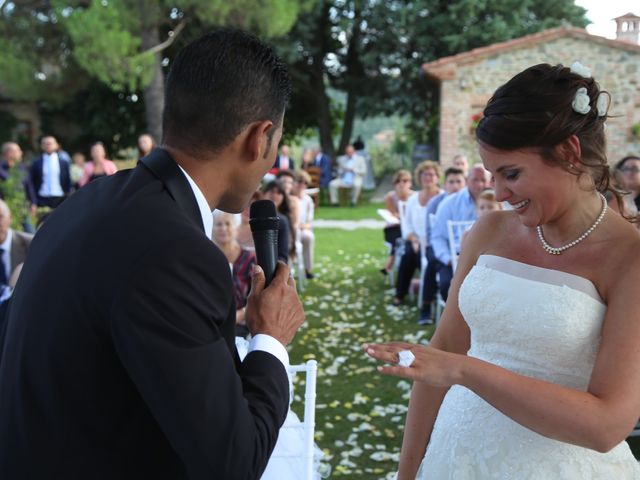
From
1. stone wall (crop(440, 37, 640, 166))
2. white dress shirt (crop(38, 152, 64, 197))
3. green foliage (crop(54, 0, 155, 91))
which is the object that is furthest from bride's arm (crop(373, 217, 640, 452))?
stone wall (crop(440, 37, 640, 166))

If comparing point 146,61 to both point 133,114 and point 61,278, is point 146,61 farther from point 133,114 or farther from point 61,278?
point 61,278

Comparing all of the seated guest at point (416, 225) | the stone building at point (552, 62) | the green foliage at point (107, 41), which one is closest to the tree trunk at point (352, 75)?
the stone building at point (552, 62)

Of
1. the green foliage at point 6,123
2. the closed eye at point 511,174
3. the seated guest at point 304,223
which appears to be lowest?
the seated guest at point 304,223

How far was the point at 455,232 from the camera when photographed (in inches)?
280

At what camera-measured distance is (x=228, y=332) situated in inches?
52.4

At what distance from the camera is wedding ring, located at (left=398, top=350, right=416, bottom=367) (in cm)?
157

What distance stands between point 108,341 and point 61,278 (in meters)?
0.16

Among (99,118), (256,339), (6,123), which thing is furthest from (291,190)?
(6,123)

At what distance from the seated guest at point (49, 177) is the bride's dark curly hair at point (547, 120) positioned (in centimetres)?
1070

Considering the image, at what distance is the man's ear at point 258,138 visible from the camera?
1.49 meters

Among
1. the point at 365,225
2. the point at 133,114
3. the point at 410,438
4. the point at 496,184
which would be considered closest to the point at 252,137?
the point at 496,184

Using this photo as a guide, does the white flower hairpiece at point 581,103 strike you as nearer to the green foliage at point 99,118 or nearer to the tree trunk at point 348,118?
the tree trunk at point 348,118

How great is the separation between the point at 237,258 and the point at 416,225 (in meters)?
3.72

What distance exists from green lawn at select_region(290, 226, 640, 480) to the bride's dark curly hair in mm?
3022
